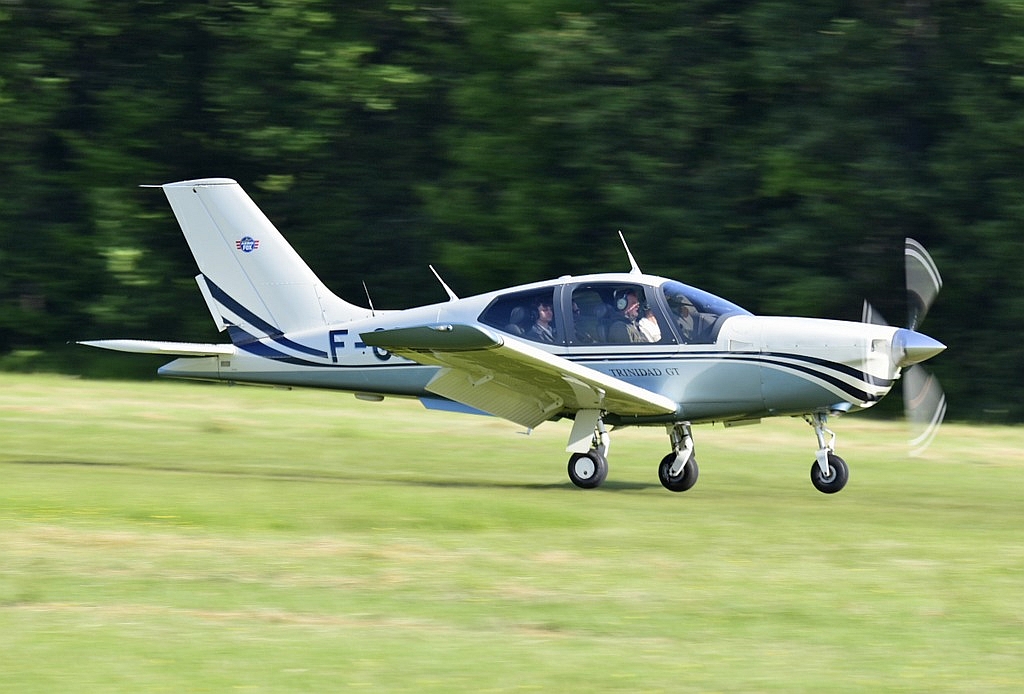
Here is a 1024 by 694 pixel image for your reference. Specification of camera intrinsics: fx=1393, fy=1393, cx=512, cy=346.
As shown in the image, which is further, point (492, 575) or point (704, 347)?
point (704, 347)

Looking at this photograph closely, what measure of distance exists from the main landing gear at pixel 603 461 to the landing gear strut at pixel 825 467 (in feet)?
3.46

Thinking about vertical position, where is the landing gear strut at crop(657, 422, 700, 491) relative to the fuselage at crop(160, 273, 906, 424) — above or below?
below

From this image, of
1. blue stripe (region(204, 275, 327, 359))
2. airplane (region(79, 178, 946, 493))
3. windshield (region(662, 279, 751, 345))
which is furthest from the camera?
blue stripe (region(204, 275, 327, 359))

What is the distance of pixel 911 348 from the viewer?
436 inches

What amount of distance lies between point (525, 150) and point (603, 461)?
43.5 ft

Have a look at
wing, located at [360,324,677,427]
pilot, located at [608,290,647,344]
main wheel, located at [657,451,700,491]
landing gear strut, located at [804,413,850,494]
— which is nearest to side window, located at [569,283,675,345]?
pilot, located at [608,290,647,344]

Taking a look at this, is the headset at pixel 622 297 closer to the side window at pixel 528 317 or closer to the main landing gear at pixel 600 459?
the side window at pixel 528 317

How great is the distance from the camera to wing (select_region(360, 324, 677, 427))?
10539 millimetres

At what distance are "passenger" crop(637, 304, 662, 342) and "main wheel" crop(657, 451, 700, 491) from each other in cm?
108

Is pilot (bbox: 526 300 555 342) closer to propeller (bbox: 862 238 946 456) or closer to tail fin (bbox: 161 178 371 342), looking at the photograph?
tail fin (bbox: 161 178 371 342)

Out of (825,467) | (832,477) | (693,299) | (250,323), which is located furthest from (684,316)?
(250,323)

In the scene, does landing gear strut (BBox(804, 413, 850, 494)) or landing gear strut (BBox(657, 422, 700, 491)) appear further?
landing gear strut (BBox(657, 422, 700, 491))

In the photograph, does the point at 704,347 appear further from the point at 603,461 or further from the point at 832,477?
the point at 832,477

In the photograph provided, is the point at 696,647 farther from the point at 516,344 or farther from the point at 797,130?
the point at 797,130
